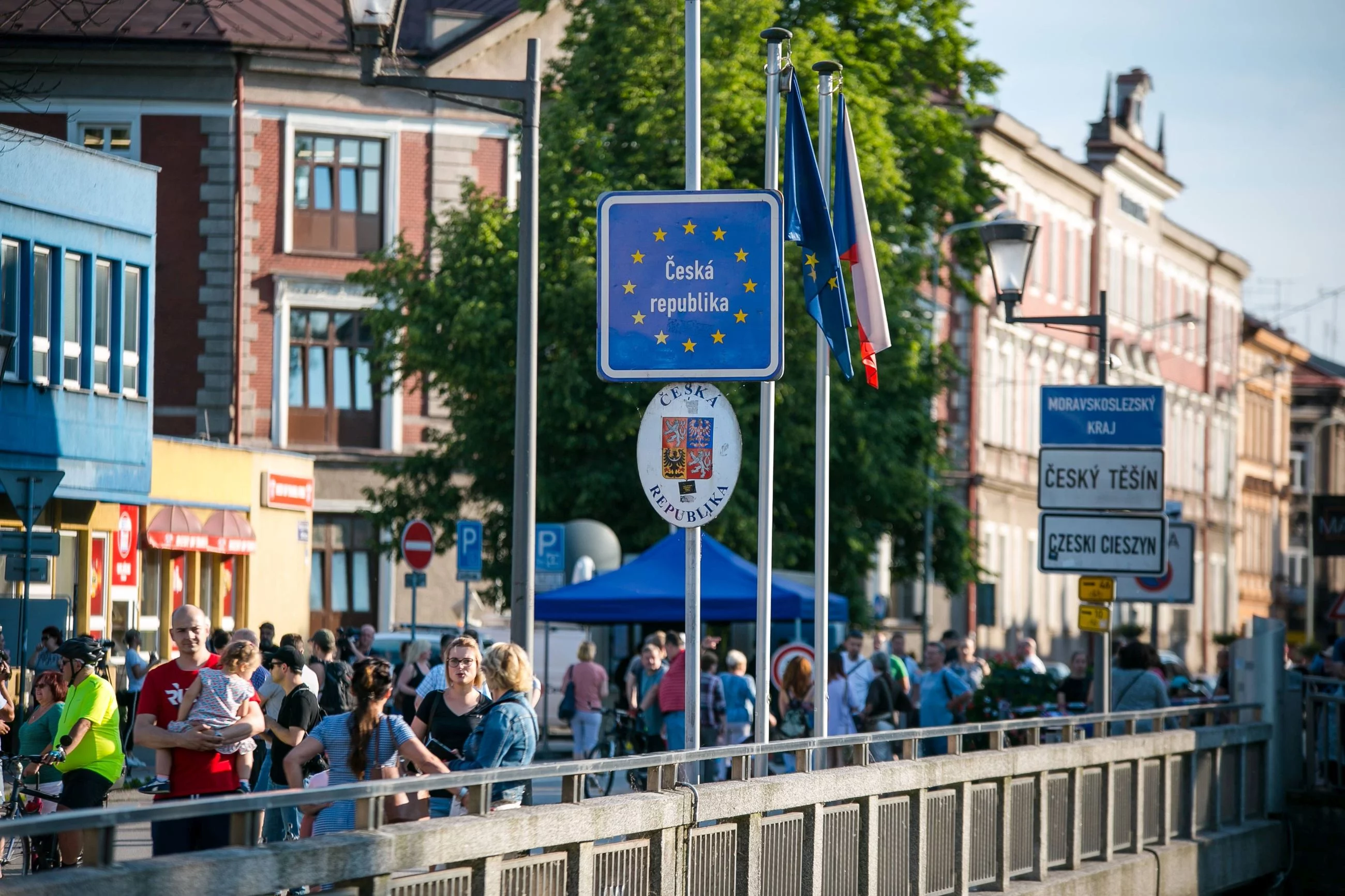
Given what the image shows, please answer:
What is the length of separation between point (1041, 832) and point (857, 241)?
4538 mm

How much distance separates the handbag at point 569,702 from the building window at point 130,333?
9456 millimetres

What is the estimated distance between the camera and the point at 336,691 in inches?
640

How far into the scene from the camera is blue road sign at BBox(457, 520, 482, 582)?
26.0 metres

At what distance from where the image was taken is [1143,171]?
254 feet

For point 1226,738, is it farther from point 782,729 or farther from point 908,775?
point 908,775

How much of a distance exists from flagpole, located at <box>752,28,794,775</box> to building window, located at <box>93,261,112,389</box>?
1846cm

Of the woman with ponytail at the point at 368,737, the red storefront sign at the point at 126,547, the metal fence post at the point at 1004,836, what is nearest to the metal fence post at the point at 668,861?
the woman with ponytail at the point at 368,737

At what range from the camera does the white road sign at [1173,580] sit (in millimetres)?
21984

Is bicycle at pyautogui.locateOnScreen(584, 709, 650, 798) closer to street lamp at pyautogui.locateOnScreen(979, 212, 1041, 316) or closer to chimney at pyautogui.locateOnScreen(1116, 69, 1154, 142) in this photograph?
street lamp at pyautogui.locateOnScreen(979, 212, 1041, 316)

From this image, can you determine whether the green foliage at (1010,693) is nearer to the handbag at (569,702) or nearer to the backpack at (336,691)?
the handbag at (569,702)

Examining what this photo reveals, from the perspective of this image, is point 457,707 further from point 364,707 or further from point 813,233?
point 813,233

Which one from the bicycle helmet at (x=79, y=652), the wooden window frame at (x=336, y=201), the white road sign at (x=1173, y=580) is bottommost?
the bicycle helmet at (x=79, y=652)

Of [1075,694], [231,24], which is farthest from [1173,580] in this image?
[231,24]

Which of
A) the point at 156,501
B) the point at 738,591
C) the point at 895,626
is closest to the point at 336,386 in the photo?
the point at 156,501
